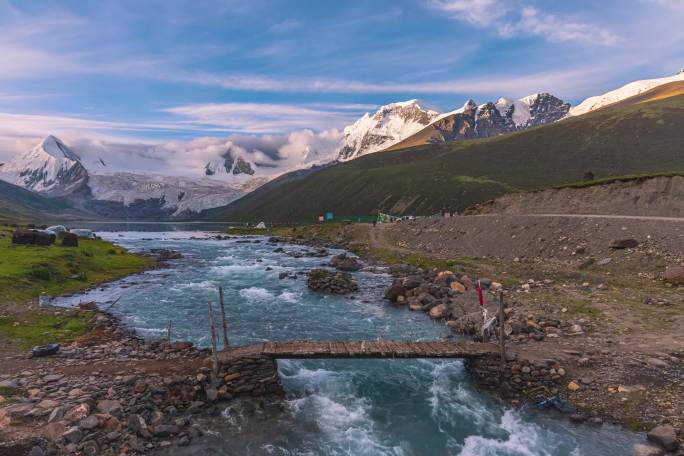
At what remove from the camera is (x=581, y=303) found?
3009 centimetres

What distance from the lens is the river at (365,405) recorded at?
16312mm

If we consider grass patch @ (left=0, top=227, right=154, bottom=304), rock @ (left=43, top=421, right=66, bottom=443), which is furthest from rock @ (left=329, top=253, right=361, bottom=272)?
rock @ (left=43, top=421, right=66, bottom=443)

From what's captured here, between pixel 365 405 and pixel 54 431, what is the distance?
13303mm

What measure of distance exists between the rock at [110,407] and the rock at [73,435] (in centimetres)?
155

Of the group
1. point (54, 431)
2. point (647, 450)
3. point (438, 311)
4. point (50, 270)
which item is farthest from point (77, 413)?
point (50, 270)

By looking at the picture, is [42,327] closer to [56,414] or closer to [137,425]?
[56,414]

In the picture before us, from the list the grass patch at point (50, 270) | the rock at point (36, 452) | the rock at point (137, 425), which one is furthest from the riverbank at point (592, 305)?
the grass patch at point (50, 270)

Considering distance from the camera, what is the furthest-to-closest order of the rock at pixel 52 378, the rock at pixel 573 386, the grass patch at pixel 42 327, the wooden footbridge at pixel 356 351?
1. the grass patch at pixel 42 327
2. the wooden footbridge at pixel 356 351
3. the rock at pixel 52 378
4. the rock at pixel 573 386

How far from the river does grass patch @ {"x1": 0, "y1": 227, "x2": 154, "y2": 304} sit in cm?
385

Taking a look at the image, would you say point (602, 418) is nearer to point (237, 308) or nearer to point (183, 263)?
point (237, 308)

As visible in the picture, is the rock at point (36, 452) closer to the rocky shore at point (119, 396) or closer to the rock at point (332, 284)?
the rocky shore at point (119, 396)

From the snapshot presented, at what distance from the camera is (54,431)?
15.0m

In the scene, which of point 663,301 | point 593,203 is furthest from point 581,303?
point 593,203

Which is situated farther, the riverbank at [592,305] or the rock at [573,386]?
the rock at [573,386]
